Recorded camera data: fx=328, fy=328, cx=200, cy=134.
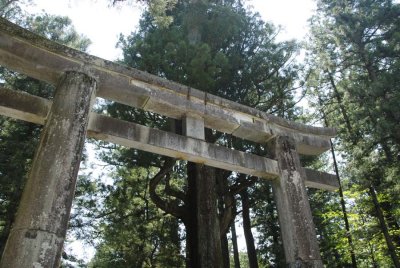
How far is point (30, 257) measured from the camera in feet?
9.36

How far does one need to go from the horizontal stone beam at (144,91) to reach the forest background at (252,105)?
359cm

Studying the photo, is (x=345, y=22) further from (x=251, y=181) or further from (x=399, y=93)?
(x=251, y=181)

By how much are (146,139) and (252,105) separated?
21.4ft

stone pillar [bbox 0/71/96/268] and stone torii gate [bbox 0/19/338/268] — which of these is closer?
stone pillar [bbox 0/71/96/268]

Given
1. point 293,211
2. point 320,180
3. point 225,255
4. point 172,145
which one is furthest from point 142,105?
point 225,255

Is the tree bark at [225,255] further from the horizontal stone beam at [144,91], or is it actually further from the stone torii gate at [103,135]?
the stone torii gate at [103,135]

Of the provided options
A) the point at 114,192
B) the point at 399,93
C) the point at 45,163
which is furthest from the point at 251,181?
the point at 45,163

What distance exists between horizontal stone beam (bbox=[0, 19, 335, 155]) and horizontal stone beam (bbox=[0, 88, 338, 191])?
451 mm

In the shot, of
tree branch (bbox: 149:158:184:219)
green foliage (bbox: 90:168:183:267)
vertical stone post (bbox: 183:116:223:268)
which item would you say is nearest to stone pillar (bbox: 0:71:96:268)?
vertical stone post (bbox: 183:116:223:268)

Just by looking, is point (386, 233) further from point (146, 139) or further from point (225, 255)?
point (146, 139)

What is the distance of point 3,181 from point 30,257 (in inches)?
360

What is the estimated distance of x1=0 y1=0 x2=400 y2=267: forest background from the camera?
9664 mm

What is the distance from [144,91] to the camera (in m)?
4.57

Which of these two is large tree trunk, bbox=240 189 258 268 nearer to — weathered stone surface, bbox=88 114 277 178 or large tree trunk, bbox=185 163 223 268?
large tree trunk, bbox=185 163 223 268
